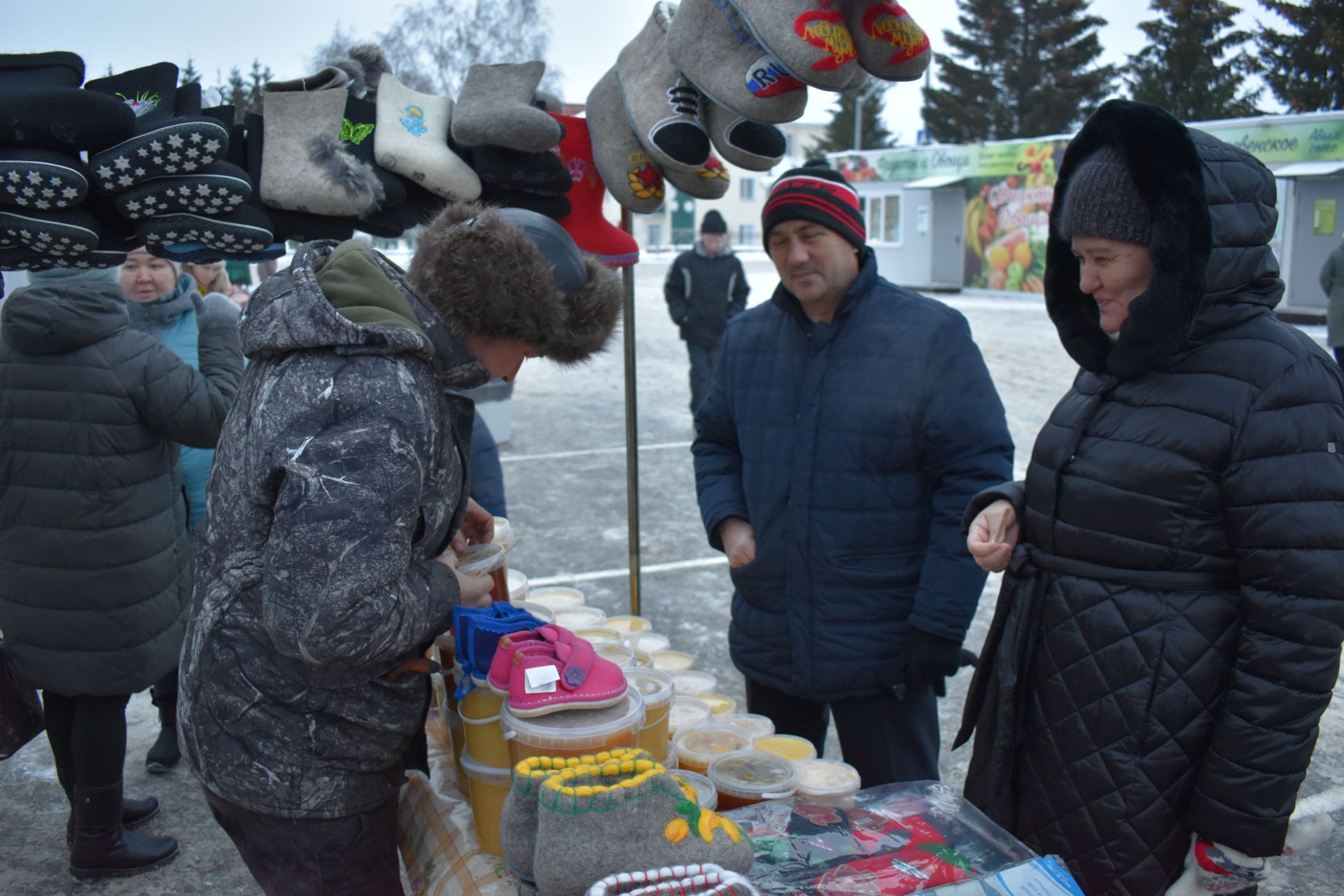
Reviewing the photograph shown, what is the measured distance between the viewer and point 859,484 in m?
2.30

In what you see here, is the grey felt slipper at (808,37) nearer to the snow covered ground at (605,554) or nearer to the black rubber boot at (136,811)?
the snow covered ground at (605,554)

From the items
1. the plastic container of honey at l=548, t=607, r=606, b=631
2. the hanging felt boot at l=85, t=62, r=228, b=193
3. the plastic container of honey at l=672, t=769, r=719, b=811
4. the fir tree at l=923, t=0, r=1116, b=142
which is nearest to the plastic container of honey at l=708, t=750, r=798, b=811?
the plastic container of honey at l=672, t=769, r=719, b=811

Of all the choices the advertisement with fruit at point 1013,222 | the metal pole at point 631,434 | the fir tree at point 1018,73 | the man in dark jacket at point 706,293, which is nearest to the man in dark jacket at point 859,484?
the metal pole at point 631,434

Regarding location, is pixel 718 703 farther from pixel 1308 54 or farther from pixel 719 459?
pixel 1308 54

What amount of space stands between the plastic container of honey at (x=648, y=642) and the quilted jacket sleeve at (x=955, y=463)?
0.68 meters

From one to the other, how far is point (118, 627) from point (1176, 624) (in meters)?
2.65

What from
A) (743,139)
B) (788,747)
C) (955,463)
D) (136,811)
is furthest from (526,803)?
(136,811)

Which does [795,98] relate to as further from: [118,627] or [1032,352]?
[1032,352]

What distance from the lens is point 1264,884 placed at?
286 cm

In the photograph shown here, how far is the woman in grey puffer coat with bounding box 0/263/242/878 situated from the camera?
9.02 feet

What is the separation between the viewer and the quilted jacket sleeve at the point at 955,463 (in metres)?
2.19

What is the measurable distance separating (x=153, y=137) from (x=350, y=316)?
1089mm

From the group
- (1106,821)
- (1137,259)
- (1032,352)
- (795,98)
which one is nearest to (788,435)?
(795,98)

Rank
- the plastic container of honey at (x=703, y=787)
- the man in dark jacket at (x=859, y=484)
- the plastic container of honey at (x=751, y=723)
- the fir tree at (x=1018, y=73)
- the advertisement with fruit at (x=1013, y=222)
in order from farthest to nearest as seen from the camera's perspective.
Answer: the fir tree at (x=1018, y=73) → the advertisement with fruit at (x=1013, y=222) → the man in dark jacket at (x=859, y=484) → the plastic container of honey at (x=751, y=723) → the plastic container of honey at (x=703, y=787)
